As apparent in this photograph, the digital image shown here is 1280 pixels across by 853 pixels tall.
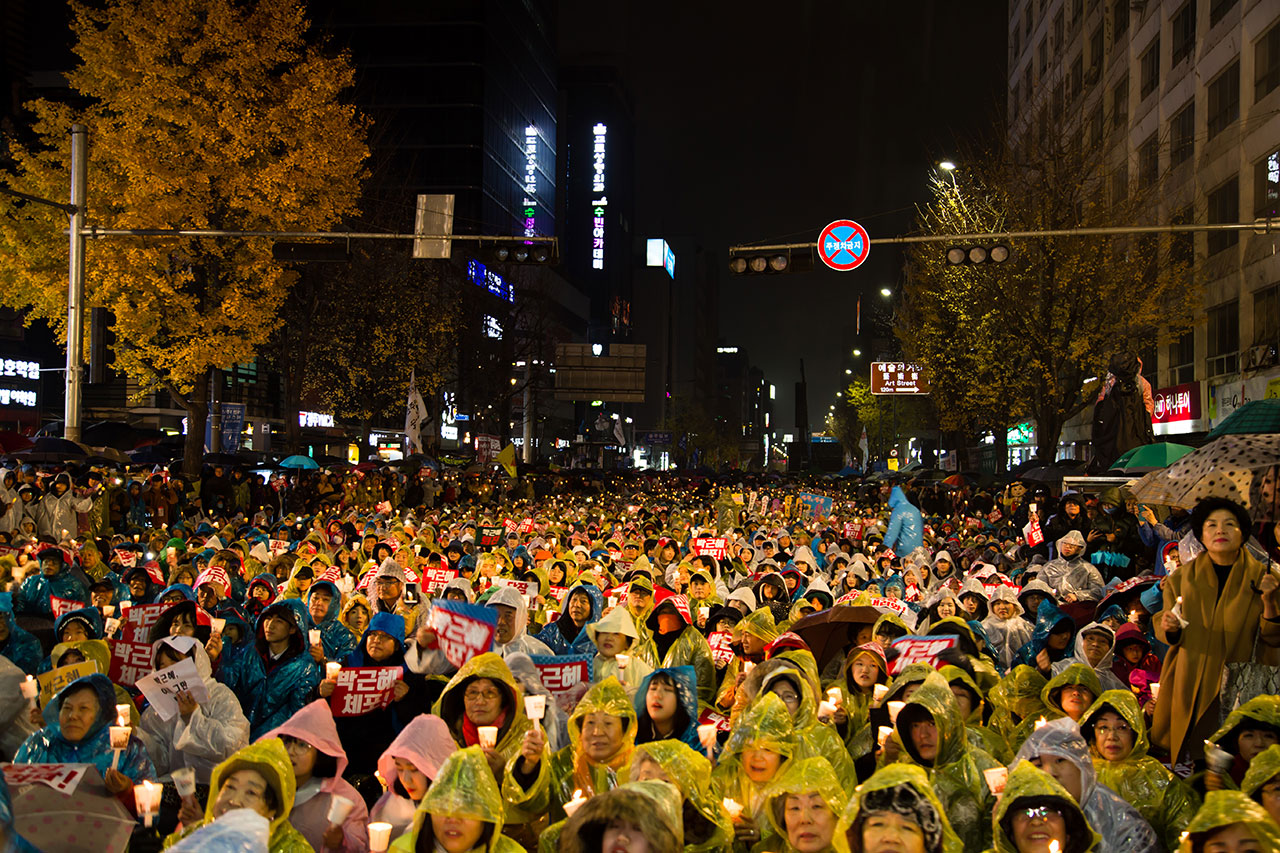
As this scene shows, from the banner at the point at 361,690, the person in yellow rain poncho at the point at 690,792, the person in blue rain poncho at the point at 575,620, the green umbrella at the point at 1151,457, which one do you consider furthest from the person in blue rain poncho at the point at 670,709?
the green umbrella at the point at 1151,457

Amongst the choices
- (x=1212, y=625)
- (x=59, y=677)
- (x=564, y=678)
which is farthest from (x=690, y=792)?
(x=59, y=677)

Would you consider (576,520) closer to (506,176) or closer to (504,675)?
(504,675)

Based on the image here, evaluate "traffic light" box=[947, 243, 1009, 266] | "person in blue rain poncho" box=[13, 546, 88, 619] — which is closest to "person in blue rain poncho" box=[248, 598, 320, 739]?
"person in blue rain poncho" box=[13, 546, 88, 619]

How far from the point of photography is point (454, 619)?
6.87m

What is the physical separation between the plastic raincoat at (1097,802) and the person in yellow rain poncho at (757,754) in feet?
2.95

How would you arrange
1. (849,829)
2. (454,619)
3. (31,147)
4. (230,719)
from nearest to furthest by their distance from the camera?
1. (849,829)
2. (230,719)
3. (454,619)
4. (31,147)

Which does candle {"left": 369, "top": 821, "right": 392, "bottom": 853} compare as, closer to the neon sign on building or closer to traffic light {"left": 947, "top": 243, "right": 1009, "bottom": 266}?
traffic light {"left": 947, "top": 243, "right": 1009, "bottom": 266}

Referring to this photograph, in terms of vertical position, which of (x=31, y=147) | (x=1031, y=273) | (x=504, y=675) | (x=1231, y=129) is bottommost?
(x=504, y=675)

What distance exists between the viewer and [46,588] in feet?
33.3

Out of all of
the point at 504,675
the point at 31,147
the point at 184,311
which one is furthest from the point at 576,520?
the point at 31,147

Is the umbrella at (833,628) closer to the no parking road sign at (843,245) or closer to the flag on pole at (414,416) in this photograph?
the no parking road sign at (843,245)

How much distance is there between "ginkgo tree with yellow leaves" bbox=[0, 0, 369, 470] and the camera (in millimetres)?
22469

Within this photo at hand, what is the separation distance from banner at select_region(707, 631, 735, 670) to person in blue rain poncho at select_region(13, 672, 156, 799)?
12.1 ft

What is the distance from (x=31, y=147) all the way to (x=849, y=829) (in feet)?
155
